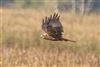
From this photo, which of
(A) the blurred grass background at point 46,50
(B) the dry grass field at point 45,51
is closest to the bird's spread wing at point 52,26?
(A) the blurred grass background at point 46,50

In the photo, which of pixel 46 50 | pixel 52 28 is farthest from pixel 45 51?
pixel 52 28

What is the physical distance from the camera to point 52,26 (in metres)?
7.39

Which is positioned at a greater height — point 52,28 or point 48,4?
point 52,28

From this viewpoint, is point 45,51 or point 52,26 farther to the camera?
point 45,51

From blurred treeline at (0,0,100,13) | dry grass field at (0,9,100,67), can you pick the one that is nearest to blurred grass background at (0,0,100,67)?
dry grass field at (0,9,100,67)

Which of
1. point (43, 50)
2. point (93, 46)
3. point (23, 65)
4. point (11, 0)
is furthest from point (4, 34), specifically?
point (11, 0)

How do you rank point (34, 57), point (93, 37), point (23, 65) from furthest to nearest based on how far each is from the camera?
point (93, 37), point (34, 57), point (23, 65)

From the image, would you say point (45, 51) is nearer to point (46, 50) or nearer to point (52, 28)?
point (46, 50)

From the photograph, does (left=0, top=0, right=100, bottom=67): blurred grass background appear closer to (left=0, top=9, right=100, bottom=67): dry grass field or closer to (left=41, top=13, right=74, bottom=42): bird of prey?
(left=0, top=9, right=100, bottom=67): dry grass field

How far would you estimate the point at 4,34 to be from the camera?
11.0m

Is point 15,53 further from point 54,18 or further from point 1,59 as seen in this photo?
point 54,18

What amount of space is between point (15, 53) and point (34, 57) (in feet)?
1.58

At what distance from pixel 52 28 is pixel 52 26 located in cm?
3

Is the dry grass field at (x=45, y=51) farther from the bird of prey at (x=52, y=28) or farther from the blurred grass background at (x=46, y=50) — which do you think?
the bird of prey at (x=52, y=28)
